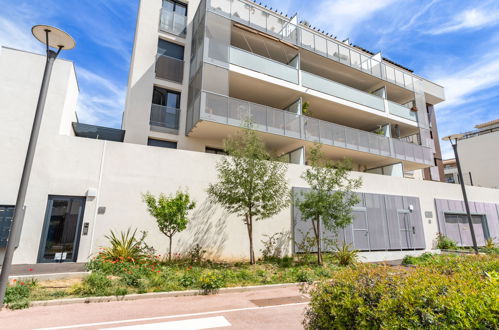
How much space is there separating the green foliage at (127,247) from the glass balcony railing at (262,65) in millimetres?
10582

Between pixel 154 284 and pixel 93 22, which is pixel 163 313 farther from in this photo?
pixel 93 22

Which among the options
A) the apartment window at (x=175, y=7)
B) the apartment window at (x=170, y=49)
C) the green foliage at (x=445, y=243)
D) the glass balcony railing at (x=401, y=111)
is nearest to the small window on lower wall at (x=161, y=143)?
the apartment window at (x=170, y=49)

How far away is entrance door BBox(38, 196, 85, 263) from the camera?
992 cm

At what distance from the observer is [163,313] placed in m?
6.03

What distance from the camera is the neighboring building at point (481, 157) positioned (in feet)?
101

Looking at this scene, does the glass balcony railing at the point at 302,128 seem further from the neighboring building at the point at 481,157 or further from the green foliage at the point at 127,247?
the neighboring building at the point at 481,157

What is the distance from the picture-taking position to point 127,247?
9.71m

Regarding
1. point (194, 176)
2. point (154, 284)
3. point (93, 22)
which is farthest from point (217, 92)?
point (154, 284)

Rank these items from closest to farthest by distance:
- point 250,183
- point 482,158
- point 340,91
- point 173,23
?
1. point 250,183
2. point 173,23
3. point 340,91
4. point 482,158

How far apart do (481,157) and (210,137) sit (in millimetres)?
35104

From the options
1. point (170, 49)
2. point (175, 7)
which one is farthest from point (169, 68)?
point (175, 7)

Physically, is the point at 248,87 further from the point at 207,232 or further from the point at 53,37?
the point at 53,37

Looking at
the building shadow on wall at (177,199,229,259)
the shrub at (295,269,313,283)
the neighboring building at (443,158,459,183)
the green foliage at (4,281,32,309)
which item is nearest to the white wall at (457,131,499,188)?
the neighboring building at (443,158,459,183)

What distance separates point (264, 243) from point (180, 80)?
11193 millimetres
